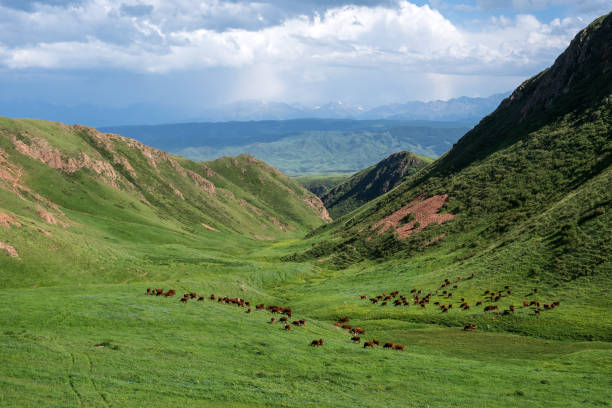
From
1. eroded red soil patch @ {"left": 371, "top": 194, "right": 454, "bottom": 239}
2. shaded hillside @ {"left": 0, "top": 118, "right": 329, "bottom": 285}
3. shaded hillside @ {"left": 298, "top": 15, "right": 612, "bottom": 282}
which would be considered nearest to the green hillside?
shaded hillside @ {"left": 298, "top": 15, "right": 612, "bottom": 282}

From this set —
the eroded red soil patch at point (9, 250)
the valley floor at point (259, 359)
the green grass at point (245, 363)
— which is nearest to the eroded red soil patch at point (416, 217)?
the valley floor at point (259, 359)

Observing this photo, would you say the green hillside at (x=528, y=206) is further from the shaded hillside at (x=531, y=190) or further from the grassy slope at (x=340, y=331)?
the grassy slope at (x=340, y=331)

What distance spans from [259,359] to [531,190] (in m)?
83.1

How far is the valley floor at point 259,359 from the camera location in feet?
90.4

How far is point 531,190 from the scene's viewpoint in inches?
3738

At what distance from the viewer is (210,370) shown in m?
31.4

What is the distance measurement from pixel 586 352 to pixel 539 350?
13.5 feet

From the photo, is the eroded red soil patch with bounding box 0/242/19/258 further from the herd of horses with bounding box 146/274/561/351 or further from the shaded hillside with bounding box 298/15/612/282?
the shaded hillside with bounding box 298/15/612/282

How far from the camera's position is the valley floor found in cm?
2755

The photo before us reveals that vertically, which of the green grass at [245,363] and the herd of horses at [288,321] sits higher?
the green grass at [245,363]

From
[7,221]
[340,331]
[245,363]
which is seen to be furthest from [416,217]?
[7,221]

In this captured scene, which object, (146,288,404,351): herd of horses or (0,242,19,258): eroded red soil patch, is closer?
(146,288,404,351): herd of horses

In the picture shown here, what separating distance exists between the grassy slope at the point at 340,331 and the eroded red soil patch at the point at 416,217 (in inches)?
377

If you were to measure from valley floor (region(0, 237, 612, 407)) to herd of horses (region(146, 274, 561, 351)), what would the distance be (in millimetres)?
1179
